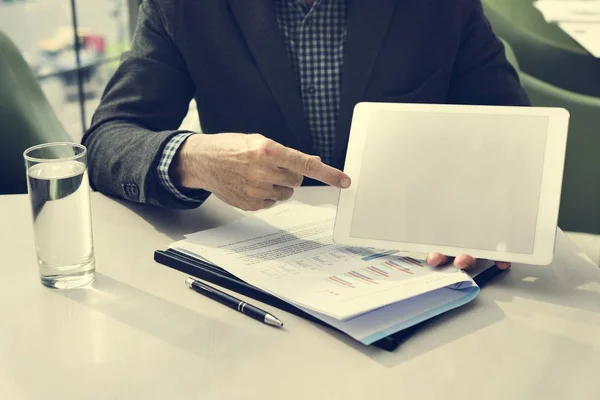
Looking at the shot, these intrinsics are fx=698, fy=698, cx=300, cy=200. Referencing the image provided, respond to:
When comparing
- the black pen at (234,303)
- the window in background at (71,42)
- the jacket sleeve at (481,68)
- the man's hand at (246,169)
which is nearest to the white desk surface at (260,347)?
the black pen at (234,303)

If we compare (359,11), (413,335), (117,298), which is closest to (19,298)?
(117,298)

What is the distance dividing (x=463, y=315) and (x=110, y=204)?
23.2 inches

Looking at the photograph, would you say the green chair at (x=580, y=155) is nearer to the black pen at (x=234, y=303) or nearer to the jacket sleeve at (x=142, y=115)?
the jacket sleeve at (x=142, y=115)

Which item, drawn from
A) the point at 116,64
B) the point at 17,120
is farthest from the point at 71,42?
the point at 116,64

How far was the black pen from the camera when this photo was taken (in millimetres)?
722

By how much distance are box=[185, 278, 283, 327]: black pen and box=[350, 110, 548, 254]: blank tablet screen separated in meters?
0.18

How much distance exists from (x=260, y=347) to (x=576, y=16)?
1915mm

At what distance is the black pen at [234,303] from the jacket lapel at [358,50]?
59 cm

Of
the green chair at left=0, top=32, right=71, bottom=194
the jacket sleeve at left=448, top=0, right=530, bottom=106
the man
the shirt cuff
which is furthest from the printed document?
the green chair at left=0, top=32, right=71, bottom=194

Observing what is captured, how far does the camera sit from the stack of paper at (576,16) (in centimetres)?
212

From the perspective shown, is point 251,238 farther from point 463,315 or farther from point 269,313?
point 463,315

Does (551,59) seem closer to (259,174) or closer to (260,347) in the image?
(259,174)

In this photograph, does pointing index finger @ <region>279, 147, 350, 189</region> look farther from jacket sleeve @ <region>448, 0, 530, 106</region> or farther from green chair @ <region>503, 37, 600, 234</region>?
green chair @ <region>503, 37, 600, 234</region>

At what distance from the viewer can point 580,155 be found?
198 cm
